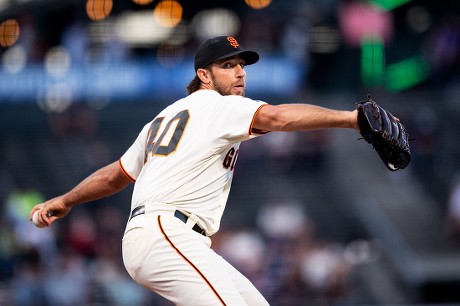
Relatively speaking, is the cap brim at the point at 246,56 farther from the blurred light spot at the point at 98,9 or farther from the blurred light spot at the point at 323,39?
the blurred light spot at the point at 98,9

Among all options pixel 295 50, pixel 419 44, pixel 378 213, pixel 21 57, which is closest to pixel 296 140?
pixel 378 213

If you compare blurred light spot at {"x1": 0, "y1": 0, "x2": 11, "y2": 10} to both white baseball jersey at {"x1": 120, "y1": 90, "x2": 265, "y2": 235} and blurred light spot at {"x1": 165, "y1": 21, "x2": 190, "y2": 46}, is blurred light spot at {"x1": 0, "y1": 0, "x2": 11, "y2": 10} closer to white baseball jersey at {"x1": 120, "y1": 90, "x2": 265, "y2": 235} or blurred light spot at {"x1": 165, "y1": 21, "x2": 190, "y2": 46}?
blurred light spot at {"x1": 165, "y1": 21, "x2": 190, "y2": 46}

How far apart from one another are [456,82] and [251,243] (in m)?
6.73

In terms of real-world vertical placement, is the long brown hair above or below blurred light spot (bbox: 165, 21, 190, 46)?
above

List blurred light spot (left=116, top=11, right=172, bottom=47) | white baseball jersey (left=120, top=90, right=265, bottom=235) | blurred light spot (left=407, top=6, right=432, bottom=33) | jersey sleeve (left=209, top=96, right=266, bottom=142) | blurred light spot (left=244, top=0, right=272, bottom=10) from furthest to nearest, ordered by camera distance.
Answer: blurred light spot (left=407, top=6, right=432, bottom=33) < blurred light spot (left=244, top=0, right=272, bottom=10) < blurred light spot (left=116, top=11, right=172, bottom=47) < white baseball jersey (left=120, top=90, right=265, bottom=235) < jersey sleeve (left=209, top=96, right=266, bottom=142)

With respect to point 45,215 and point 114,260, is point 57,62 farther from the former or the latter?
point 45,215

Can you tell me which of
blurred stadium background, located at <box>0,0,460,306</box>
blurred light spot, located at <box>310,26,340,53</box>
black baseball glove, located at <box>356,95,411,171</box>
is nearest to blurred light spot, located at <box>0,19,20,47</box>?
blurred stadium background, located at <box>0,0,460,306</box>

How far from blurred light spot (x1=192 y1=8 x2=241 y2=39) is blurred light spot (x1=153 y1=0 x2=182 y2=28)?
15.1 inches

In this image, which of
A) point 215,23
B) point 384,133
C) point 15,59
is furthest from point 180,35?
point 384,133

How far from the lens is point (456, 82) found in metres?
18.6

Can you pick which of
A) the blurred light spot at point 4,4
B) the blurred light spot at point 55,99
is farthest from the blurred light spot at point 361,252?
the blurred light spot at point 4,4

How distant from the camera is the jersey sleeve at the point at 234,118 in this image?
506cm

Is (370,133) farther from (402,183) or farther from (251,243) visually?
(402,183)

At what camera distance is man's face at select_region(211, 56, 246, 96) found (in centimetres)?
560
